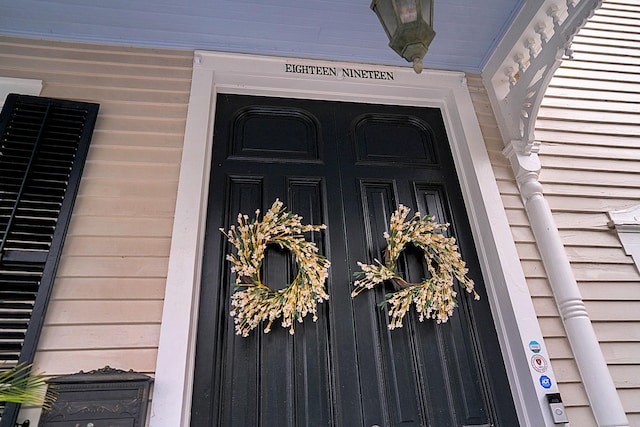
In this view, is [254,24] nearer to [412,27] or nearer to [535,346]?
[412,27]

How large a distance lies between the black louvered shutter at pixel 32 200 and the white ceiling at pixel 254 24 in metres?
0.54

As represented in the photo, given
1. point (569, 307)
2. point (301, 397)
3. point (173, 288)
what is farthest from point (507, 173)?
point (173, 288)

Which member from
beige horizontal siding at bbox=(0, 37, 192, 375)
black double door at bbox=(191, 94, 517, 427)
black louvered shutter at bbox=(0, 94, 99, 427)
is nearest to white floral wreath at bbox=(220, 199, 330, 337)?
black double door at bbox=(191, 94, 517, 427)

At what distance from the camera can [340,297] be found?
2.16 meters

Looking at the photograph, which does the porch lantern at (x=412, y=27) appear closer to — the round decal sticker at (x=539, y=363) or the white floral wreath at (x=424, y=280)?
the white floral wreath at (x=424, y=280)

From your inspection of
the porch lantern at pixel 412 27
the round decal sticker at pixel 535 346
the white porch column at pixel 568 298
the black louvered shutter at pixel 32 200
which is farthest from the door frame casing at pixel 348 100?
the porch lantern at pixel 412 27

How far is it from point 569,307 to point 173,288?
1948mm

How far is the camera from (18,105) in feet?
7.23

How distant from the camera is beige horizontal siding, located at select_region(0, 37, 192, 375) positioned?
1821mm

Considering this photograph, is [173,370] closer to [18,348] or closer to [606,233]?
[18,348]

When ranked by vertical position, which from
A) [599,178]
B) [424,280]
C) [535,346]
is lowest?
[535,346]

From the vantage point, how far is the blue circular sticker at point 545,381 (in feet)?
6.52

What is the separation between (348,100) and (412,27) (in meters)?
1.17

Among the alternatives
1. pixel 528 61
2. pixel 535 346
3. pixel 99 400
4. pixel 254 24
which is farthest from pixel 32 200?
pixel 528 61
